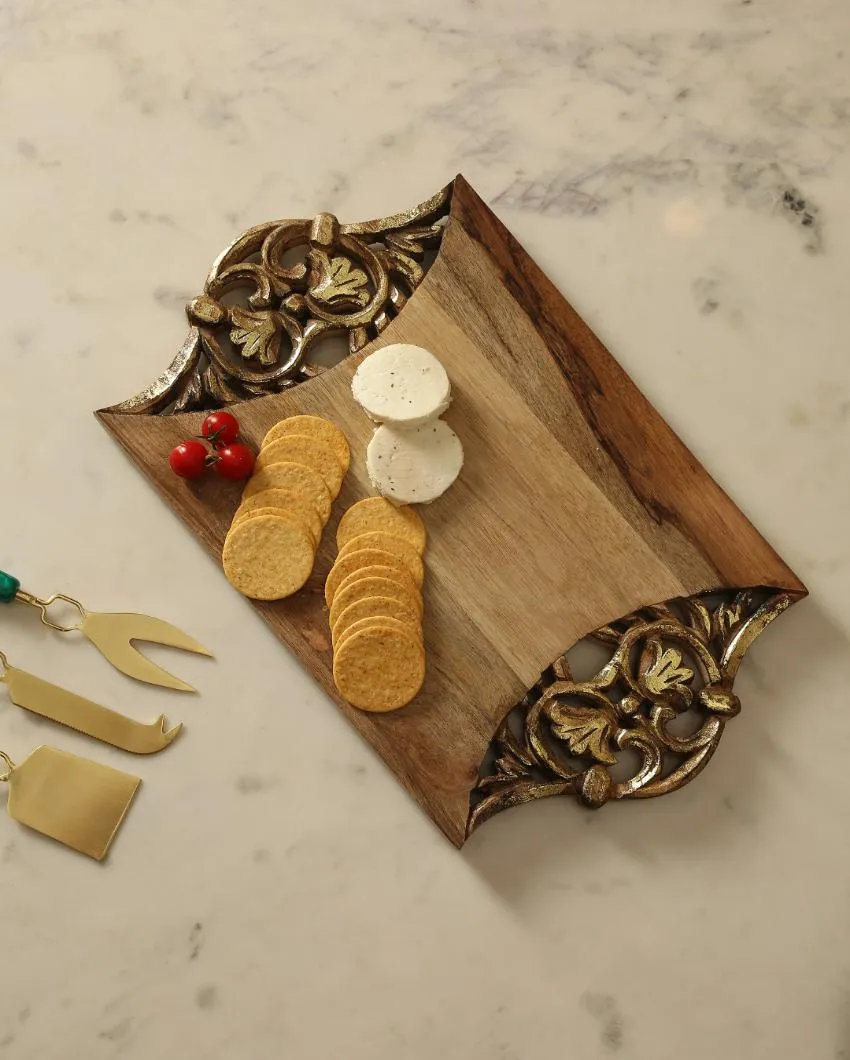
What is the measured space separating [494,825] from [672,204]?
1.25m

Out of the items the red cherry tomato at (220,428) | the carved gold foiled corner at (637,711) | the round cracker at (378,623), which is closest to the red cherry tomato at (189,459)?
the red cherry tomato at (220,428)

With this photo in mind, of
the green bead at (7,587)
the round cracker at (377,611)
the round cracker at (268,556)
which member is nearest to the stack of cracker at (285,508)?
the round cracker at (268,556)

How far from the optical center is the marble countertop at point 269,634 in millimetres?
1637

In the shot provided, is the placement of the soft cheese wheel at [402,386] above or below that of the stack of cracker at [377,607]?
above

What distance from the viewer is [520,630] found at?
1685 millimetres

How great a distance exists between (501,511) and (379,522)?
0.21 m

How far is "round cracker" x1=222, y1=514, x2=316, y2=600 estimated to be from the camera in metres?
1.65

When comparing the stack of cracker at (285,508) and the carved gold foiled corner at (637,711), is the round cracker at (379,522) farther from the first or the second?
the carved gold foiled corner at (637,711)

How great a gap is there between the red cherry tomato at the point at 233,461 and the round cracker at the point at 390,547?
214 mm

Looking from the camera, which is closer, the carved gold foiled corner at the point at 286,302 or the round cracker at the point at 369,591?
the round cracker at the point at 369,591

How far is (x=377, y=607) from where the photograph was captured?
161 centimetres

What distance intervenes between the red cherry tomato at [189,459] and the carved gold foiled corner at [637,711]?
67 centimetres

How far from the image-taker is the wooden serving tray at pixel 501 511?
1.66 metres

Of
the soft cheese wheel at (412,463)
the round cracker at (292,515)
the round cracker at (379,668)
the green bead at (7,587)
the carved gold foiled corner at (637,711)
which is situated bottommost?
the carved gold foiled corner at (637,711)
